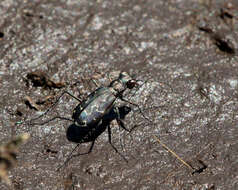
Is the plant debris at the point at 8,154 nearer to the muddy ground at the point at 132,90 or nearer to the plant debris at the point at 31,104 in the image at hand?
the muddy ground at the point at 132,90

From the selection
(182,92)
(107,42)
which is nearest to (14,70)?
(107,42)

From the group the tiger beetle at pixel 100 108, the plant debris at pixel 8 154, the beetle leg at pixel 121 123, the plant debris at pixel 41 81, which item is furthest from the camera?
the plant debris at pixel 41 81

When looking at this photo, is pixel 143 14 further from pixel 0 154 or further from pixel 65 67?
pixel 0 154

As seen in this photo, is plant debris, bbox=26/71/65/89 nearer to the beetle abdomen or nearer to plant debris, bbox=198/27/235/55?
the beetle abdomen

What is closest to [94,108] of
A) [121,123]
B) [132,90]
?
[121,123]

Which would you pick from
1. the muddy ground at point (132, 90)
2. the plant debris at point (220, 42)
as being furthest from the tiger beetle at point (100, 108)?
the plant debris at point (220, 42)

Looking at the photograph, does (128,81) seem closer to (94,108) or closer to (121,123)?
(121,123)
